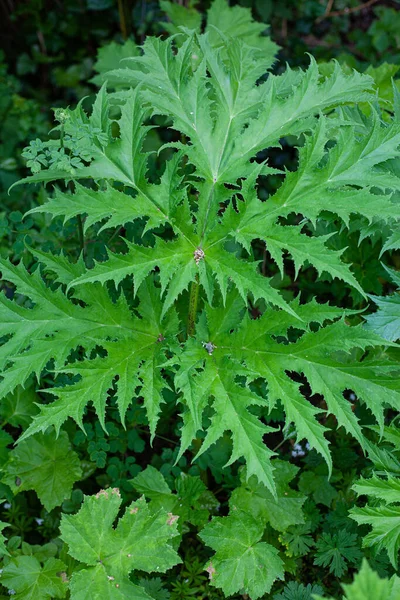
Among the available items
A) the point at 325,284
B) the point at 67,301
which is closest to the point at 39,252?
the point at 67,301

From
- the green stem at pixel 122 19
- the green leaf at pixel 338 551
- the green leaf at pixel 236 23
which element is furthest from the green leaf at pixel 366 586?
the green stem at pixel 122 19

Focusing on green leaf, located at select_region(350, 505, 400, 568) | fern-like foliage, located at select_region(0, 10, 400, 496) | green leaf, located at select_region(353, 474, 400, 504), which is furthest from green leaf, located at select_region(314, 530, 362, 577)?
fern-like foliage, located at select_region(0, 10, 400, 496)

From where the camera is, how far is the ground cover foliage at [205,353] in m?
2.48

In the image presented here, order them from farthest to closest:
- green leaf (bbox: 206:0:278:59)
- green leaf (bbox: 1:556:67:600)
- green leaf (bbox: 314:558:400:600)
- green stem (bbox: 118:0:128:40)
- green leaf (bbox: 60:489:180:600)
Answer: green stem (bbox: 118:0:128:40) < green leaf (bbox: 206:0:278:59) < green leaf (bbox: 1:556:67:600) < green leaf (bbox: 60:489:180:600) < green leaf (bbox: 314:558:400:600)

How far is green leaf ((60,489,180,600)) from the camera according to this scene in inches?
107

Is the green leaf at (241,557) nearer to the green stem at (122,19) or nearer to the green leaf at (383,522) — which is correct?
the green leaf at (383,522)

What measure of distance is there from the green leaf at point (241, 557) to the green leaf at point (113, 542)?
22 centimetres

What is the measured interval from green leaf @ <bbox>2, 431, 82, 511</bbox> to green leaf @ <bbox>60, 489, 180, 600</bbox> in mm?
370

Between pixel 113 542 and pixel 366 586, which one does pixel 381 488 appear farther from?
pixel 113 542

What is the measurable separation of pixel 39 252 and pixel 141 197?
61cm

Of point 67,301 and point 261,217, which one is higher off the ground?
point 261,217

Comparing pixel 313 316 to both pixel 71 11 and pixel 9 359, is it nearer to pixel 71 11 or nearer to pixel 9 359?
pixel 9 359

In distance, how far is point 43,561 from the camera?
3141mm

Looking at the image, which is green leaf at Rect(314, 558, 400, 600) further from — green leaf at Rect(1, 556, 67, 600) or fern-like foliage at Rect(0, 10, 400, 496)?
green leaf at Rect(1, 556, 67, 600)
